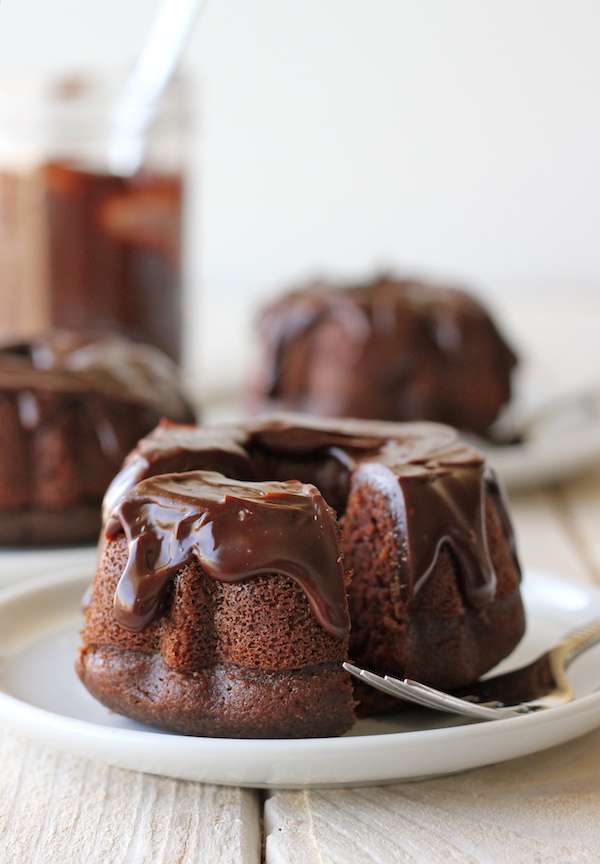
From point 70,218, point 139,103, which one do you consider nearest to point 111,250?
point 70,218

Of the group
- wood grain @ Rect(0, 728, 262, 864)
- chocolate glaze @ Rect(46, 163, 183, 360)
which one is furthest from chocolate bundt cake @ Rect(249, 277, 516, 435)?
wood grain @ Rect(0, 728, 262, 864)

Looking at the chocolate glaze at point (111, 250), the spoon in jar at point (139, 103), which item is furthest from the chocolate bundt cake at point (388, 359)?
the spoon in jar at point (139, 103)

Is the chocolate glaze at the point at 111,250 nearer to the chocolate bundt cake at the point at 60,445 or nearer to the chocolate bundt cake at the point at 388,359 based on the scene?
the chocolate bundt cake at the point at 388,359

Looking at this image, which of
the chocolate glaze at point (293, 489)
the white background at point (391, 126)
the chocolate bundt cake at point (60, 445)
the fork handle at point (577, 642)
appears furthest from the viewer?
the white background at point (391, 126)

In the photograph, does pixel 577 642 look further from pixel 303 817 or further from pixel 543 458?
pixel 543 458

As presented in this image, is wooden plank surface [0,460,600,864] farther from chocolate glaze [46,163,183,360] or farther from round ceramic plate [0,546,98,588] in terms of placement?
chocolate glaze [46,163,183,360]

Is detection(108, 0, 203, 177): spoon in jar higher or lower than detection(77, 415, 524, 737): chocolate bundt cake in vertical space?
higher

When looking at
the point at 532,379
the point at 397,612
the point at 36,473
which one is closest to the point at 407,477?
the point at 397,612
